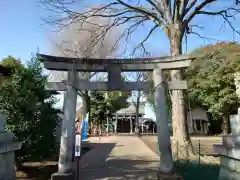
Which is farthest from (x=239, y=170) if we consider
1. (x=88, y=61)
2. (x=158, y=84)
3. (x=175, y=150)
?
(x=175, y=150)

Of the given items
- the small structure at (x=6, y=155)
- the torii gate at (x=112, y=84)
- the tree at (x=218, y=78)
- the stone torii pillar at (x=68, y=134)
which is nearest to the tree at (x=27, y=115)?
the torii gate at (x=112, y=84)

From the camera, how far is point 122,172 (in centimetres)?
885

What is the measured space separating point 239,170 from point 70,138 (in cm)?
468

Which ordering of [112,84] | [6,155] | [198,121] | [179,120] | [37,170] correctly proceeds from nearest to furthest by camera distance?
[6,155] < [112,84] < [37,170] < [179,120] < [198,121]

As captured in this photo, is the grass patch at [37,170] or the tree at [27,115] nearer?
the tree at [27,115]

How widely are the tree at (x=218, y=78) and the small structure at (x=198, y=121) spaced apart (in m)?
6.14

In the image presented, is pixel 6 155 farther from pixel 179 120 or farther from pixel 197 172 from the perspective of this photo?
pixel 179 120

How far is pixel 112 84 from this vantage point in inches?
314

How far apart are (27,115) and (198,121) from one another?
1362 inches

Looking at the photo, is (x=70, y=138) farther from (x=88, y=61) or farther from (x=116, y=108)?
(x=116, y=108)

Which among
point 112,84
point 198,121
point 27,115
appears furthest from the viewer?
point 198,121

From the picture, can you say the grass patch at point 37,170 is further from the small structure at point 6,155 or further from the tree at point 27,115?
the small structure at point 6,155

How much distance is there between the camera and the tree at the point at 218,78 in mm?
25672

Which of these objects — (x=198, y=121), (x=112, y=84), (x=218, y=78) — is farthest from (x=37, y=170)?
(x=198, y=121)
